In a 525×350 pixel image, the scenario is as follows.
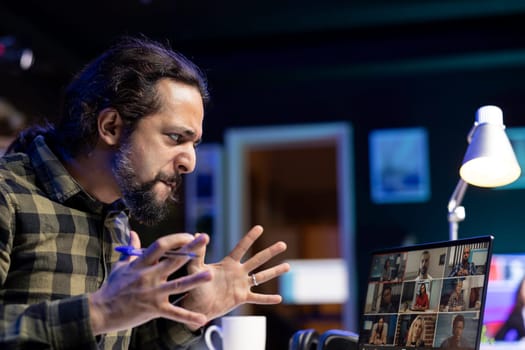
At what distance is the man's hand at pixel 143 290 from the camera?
3.76 feet

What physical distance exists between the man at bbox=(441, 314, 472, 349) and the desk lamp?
525 millimetres

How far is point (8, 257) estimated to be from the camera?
140cm

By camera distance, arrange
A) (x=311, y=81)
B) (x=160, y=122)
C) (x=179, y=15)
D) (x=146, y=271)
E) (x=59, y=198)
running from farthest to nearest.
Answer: (x=311, y=81)
(x=179, y=15)
(x=160, y=122)
(x=59, y=198)
(x=146, y=271)

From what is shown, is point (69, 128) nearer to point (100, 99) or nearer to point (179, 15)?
point (100, 99)

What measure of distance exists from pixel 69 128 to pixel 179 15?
11.5 ft

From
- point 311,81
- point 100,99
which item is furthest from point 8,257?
point 311,81

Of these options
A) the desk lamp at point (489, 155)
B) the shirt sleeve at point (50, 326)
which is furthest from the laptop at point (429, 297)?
the shirt sleeve at point (50, 326)

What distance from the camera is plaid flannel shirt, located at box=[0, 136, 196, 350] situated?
4.62ft

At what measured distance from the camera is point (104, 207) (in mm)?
1680

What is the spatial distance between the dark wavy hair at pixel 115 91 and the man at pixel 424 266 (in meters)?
0.73

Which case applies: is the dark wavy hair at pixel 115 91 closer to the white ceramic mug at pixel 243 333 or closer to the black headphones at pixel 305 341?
the white ceramic mug at pixel 243 333

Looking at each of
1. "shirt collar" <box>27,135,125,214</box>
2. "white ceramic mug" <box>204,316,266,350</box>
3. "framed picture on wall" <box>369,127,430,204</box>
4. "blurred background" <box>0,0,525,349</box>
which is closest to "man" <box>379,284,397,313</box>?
"white ceramic mug" <box>204,316,266,350</box>

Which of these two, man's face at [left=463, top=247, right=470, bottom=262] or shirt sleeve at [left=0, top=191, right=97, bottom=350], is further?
man's face at [left=463, top=247, right=470, bottom=262]

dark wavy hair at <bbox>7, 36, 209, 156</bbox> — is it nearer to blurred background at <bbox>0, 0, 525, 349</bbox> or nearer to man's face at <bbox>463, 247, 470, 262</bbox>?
man's face at <bbox>463, 247, 470, 262</bbox>
